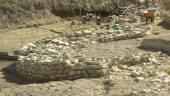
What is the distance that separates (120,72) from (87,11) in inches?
401

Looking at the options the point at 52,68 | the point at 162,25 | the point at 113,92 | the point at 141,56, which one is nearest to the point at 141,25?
the point at 162,25

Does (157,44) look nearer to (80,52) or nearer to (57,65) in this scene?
(80,52)

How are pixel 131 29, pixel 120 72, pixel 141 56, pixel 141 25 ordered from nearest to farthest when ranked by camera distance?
pixel 120 72 < pixel 141 56 < pixel 131 29 < pixel 141 25

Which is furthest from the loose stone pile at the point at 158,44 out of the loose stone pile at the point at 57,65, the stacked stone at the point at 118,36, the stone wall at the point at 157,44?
the loose stone pile at the point at 57,65

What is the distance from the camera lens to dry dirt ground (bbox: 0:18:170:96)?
34.0 ft

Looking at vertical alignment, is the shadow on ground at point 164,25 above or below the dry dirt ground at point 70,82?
above

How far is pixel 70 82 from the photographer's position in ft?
36.7

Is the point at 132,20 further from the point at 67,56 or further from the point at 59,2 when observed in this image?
the point at 67,56

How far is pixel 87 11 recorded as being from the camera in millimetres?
21141

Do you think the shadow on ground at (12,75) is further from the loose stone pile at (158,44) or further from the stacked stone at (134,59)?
the loose stone pile at (158,44)

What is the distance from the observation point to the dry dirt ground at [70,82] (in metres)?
10.4

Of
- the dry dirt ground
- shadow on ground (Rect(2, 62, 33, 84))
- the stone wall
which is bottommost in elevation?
shadow on ground (Rect(2, 62, 33, 84))

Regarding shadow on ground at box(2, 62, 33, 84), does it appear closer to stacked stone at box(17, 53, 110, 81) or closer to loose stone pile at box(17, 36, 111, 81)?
loose stone pile at box(17, 36, 111, 81)

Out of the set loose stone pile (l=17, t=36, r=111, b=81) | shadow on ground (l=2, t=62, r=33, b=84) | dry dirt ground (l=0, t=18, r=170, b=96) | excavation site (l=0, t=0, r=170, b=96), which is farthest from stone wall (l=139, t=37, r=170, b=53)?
shadow on ground (l=2, t=62, r=33, b=84)
